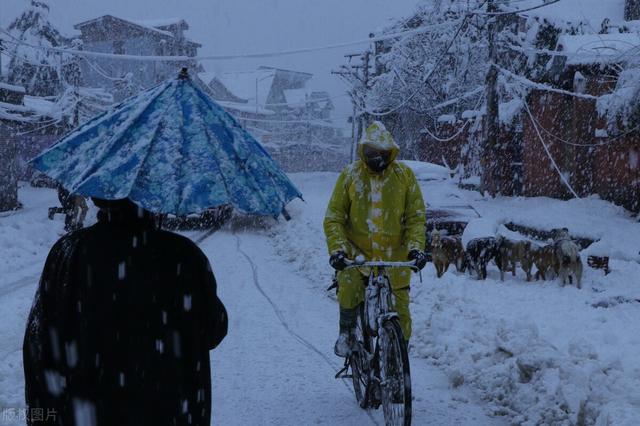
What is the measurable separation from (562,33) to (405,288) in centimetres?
2047

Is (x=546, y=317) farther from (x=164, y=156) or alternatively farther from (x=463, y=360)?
(x=164, y=156)

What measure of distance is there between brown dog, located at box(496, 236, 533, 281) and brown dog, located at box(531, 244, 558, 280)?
0.11 meters

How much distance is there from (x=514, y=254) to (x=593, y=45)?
37.2ft

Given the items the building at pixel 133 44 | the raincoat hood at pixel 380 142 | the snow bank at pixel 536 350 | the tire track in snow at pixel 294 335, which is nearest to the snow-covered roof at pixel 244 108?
the building at pixel 133 44

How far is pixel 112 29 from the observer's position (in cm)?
5547

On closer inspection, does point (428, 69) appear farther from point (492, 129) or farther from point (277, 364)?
point (277, 364)

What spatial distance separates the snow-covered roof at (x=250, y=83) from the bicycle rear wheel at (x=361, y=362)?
67.1 metres

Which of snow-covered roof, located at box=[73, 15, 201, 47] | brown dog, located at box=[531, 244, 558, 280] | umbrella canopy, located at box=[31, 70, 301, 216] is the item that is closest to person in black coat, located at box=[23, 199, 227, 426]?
umbrella canopy, located at box=[31, 70, 301, 216]

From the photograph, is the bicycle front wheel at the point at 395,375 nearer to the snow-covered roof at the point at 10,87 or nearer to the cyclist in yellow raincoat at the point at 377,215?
the cyclist in yellow raincoat at the point at 377,215

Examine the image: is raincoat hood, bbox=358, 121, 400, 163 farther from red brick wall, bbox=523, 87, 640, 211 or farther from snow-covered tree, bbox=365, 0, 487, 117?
snow-covered tree, bbox=365, 0, 487, 117

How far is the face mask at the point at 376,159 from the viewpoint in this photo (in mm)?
4645

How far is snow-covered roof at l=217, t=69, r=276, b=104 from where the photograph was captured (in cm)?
7106

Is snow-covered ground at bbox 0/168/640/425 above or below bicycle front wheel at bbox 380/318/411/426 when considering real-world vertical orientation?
below

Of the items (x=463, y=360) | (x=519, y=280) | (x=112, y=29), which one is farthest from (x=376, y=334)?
(x=112, y=29)
